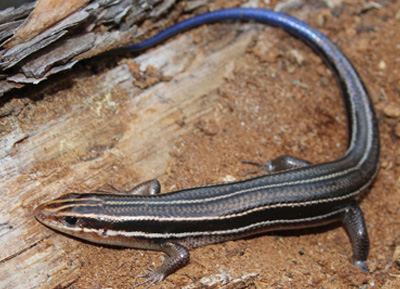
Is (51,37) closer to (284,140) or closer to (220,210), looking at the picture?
(220,210)

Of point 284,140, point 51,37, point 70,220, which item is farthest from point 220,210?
point 51,37

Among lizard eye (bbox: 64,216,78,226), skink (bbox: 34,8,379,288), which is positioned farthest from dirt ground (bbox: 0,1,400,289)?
lizard eye (bbox: 64,216,78,226)

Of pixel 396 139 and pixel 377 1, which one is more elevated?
pixel 377 1

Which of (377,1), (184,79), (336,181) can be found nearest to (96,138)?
(184,79)

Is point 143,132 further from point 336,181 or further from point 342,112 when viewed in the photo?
point 342,112

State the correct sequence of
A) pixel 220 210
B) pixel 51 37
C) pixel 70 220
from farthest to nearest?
pixel 51 37 < pixel 220 210 < pixel 70 220
